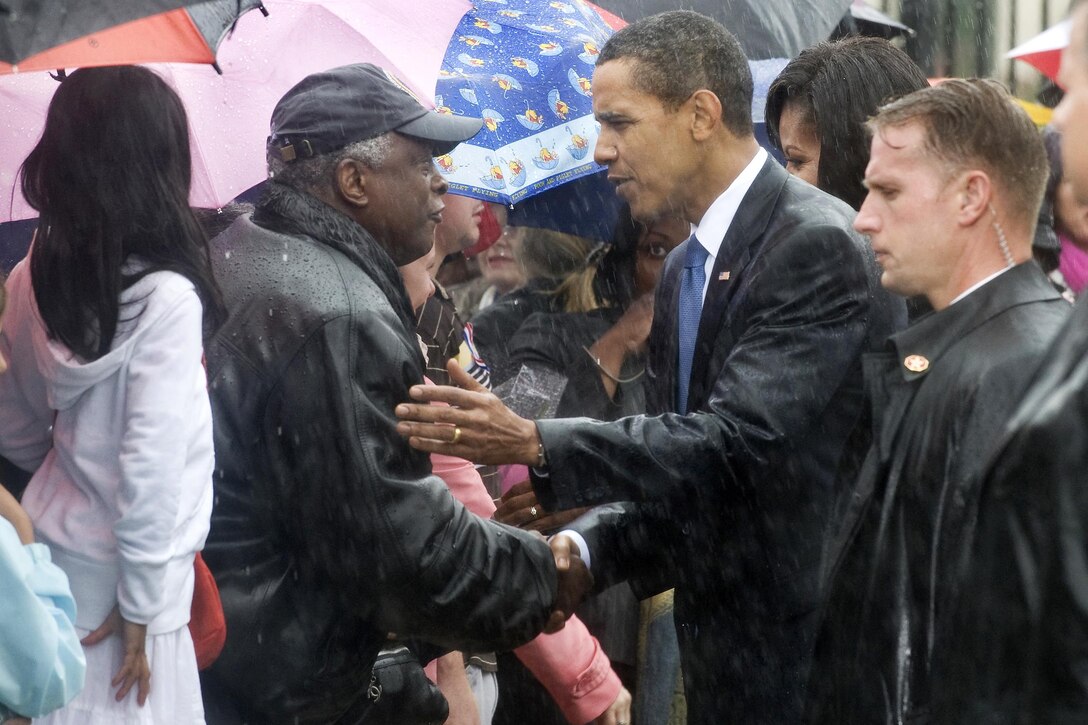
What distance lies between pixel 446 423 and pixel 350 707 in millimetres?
858

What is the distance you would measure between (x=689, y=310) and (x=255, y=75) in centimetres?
182

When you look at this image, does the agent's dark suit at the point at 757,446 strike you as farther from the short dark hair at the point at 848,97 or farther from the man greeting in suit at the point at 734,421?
the short dark hair at the point at 848,97

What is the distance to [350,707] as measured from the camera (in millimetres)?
3797

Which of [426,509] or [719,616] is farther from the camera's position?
[719,616]

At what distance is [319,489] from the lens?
Answer: 3383 millimetres

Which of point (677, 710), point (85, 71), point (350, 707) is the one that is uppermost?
point (85, 71)

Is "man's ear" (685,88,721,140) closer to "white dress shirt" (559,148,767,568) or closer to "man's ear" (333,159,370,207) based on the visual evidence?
"white dress shirt" (559,148,767,568)

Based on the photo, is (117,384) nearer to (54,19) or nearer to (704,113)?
(54,19)

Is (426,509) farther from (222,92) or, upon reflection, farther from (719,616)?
(222,92)

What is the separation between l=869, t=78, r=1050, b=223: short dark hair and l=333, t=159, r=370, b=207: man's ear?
1429 millimetres

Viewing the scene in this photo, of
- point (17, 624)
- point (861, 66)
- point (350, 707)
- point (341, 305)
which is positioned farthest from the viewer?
point (861, 66)

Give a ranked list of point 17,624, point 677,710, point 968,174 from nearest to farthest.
→ point 17,624 → point 968,174 → point 677,710

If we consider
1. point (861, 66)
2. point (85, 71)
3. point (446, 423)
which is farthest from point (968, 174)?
point (85, 71)

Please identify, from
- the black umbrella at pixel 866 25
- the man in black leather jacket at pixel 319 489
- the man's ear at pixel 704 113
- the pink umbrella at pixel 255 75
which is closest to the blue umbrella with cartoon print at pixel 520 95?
the pink umbrella at pixel 255 75
